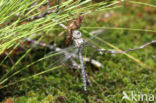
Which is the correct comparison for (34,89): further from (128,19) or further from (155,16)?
(155,16)

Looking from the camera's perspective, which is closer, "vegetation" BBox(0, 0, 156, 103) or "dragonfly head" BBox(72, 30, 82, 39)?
"vegetation" BBox(0, 0, 156, 103)

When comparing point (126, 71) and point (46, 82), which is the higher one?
point (46, 82)

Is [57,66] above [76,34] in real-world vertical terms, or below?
below

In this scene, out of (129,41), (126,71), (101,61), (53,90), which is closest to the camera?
(53,90)

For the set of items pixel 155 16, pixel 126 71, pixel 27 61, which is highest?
pixel 27 61

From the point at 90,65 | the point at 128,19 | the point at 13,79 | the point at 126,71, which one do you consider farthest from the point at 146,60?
the point at 13,79

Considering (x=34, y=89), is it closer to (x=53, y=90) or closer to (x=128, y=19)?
(x=53, y=90)

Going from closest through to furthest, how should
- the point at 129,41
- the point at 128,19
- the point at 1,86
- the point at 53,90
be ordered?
the point at 1,86
the point at 53,90
the point at 129,41
the point at 128,19

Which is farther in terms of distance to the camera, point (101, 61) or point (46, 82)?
point (101, 61)

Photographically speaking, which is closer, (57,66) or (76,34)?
(76,34)

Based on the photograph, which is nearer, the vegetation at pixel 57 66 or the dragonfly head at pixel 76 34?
the vegetation at pixel 57 66
